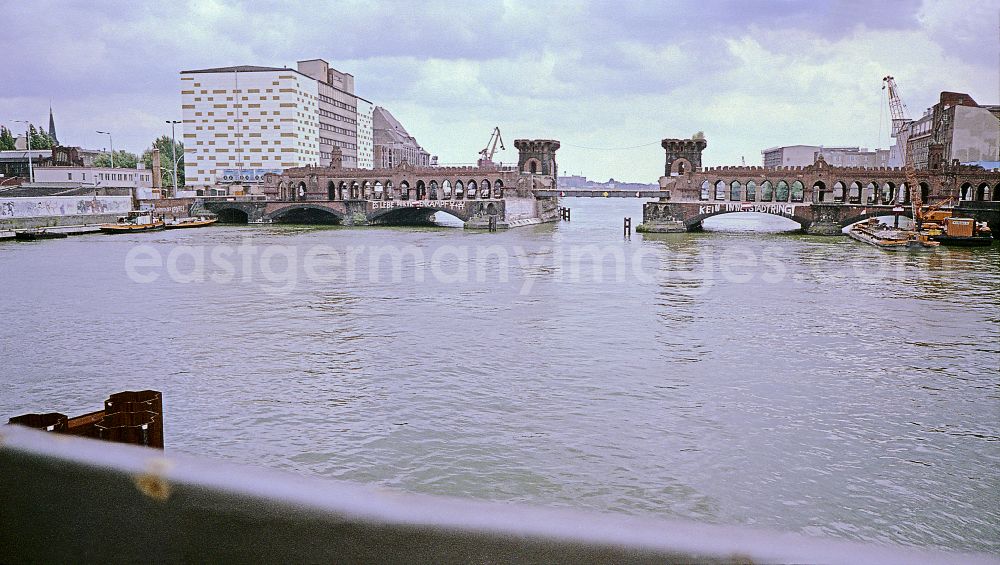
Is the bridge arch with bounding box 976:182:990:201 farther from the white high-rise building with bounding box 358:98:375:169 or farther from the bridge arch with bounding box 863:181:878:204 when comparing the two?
the white high-rise building with bounding box 358:98:375:169

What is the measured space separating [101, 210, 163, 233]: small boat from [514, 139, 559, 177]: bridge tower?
196 feet

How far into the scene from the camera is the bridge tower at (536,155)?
419ft

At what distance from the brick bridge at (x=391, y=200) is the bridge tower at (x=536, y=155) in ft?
19.1

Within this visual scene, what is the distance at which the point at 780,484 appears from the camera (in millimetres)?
12727

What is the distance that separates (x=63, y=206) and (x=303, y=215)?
35.6 metres

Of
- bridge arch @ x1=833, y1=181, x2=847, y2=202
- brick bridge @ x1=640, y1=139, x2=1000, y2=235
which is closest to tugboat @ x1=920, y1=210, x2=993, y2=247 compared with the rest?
brick bridge @ x1=640, y1=139, x2=1000, y2=235

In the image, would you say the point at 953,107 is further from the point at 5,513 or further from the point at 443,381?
the point at 5,513

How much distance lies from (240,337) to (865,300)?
25.0 metres

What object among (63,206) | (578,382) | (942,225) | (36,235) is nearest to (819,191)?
(942,225)

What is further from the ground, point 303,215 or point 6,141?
point 6,141

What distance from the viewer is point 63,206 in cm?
7831

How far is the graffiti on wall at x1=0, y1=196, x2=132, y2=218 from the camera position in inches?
2825

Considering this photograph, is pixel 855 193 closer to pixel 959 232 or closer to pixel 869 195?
pixel 869 195

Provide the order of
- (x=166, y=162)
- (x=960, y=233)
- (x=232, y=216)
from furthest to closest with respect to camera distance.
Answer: (x=166, y=162) < (x=232, y=216) < (x=960, y=233)
